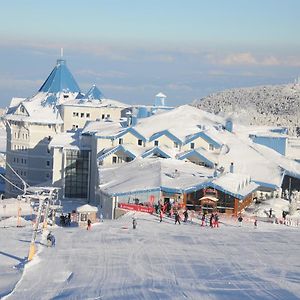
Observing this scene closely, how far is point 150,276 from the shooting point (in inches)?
764

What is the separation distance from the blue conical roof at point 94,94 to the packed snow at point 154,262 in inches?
1410

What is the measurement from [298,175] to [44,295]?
3081cm

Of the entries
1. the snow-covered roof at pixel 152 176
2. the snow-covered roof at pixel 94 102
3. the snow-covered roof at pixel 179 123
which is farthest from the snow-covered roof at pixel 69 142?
the snow-covered roof at pixel 94 102

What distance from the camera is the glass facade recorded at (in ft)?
162

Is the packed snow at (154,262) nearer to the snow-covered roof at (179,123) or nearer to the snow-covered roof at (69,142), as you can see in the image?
the snow-covered roof at (179,123)

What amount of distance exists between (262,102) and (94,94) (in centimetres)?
11206

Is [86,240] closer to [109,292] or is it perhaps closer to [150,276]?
[150,276]

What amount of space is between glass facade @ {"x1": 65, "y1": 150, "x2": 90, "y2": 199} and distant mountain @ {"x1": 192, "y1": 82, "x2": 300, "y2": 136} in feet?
305

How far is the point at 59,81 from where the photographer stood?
6525 cm

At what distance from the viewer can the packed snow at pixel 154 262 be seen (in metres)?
17.7

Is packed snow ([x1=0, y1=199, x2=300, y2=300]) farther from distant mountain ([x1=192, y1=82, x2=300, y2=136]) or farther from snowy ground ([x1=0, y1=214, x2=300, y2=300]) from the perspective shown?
distant mountain ([x1=192, y1=82, x2=300, y2=136])

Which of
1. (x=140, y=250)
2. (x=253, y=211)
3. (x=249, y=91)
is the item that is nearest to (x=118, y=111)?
(x=253, y=211)

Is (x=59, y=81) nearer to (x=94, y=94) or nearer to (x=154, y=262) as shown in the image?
(x=94, y=94)

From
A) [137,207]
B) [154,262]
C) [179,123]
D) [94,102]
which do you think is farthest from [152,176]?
[94,102]
